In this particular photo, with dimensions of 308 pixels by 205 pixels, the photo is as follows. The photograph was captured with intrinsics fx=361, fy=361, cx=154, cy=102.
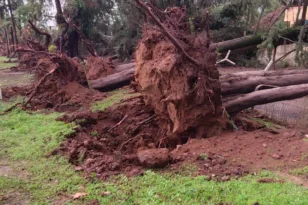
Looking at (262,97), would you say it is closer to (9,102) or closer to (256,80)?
(256,80)

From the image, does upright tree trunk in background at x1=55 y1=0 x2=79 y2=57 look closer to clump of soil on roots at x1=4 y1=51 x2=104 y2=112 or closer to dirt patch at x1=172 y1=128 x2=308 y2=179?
clump of soil on roots at x1=4 y1=51 x2=104 y2=112

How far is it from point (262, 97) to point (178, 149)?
7.66 feet

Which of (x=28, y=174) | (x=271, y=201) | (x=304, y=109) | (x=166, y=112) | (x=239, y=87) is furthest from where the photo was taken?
(x=304, y=109)

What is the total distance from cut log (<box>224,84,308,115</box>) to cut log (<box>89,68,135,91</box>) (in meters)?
5.08

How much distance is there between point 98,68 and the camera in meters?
12.8

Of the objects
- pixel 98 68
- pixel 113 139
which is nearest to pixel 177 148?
pixel 113 139

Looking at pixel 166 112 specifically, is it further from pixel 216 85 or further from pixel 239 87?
pixel 239 87

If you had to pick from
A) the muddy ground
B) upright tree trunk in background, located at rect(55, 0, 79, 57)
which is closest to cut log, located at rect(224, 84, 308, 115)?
the muddy ground

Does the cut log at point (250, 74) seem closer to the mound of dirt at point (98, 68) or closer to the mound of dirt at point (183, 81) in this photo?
the mound of dirt at point (183, 81)

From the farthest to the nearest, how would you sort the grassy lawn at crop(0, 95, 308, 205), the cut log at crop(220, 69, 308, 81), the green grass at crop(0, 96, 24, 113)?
the green grass at crop(0, 96, 24, 113), the cut log at crop(220, 69, 308, 81), the grassy lawn at crop(0, 95, 308, 205)

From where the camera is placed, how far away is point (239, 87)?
24.4ft

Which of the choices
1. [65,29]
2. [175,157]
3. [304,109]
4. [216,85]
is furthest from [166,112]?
[65,29]

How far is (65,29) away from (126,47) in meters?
3.48

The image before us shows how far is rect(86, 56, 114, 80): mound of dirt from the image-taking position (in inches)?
497
